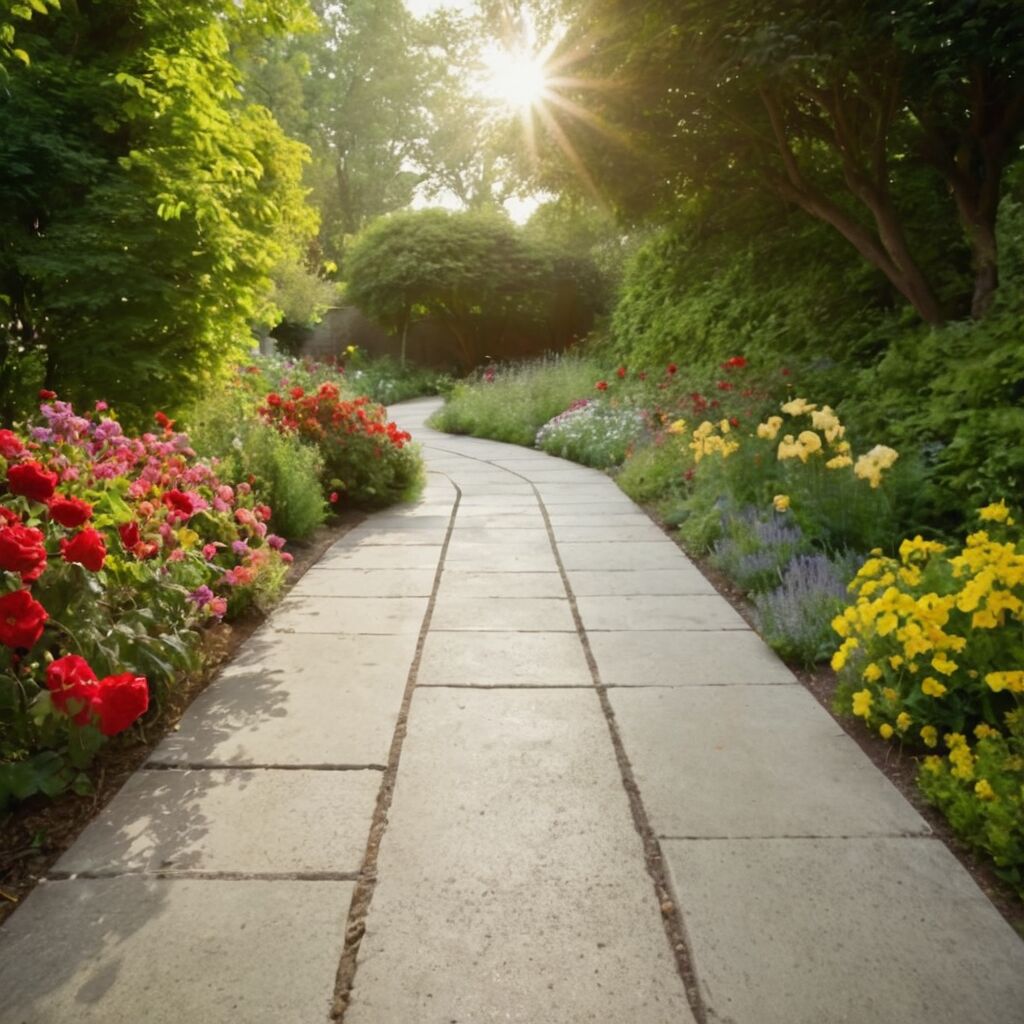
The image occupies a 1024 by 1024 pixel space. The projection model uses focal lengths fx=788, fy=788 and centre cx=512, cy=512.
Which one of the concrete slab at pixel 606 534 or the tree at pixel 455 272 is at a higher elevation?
the tree at pixel 455 272

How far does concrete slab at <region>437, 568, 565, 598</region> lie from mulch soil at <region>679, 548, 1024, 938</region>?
1.02 meters

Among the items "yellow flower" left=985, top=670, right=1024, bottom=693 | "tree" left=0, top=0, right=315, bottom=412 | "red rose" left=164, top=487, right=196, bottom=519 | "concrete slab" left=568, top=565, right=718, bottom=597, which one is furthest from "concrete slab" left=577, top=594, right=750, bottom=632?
"tree" left=0, top=0, right=315, bottom=412

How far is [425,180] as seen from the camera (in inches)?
1389

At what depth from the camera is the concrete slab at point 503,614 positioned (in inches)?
144

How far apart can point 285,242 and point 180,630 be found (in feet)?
13.7

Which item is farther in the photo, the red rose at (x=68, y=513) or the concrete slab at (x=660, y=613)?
the concrete slab at (x=660, y=613)

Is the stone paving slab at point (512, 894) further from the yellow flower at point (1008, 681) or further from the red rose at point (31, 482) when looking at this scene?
the red rose at point (31, 482)

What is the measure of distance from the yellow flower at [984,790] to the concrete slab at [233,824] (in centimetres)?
→ 158

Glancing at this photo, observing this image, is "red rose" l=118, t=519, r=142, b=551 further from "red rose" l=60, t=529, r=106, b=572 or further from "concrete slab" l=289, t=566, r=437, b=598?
"concrete slab" l=289, t=566, r=437, b=598

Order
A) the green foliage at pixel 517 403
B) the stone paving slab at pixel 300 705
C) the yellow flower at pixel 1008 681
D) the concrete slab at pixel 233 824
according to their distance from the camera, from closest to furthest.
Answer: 1. the concrete slab at pixel 233 824
2. the yellow flower at pixel 1008 681
3. the stone paving slab at pixel 300 705
4. the green foliage at pixel 517 403

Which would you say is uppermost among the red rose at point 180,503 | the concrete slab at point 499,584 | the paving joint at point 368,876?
the red rose at point 180,503

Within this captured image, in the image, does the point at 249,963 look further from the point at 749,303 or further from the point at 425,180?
the point at 425,180

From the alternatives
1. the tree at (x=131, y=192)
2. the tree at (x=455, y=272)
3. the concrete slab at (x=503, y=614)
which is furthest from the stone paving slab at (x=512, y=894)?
the tree at (x=455, y=272)

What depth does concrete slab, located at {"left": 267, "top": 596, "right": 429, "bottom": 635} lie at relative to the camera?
11.8ft
